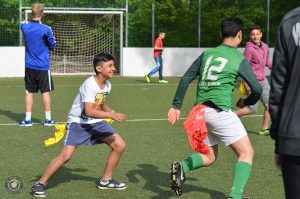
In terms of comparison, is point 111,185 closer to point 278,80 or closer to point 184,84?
point 184,84

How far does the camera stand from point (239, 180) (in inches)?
217

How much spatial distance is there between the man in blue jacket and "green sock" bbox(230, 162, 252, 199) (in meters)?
6.01

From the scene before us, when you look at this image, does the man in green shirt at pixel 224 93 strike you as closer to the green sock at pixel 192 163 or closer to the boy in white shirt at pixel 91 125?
the green sock at pixel 192 163

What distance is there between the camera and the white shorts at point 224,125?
561 centimetres

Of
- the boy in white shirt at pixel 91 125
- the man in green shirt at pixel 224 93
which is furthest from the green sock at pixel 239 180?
the boy in white shirt at pixel 91 125

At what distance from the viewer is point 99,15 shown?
2678 centimetres

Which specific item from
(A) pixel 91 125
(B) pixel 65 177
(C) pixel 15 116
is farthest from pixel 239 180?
(C) pixel 15 116

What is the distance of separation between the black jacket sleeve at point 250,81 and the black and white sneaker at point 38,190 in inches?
85.0

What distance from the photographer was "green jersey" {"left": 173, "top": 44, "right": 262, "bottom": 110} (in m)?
5.54

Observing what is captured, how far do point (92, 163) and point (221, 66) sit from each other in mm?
2815

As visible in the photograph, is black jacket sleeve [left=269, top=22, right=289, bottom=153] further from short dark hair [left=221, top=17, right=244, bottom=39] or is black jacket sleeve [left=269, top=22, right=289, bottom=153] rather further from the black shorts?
the black shorts

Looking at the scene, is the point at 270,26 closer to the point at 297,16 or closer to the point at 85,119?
the point at 85,119

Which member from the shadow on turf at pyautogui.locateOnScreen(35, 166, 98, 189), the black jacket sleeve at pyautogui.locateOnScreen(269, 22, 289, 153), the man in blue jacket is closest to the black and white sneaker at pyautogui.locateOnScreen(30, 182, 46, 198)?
the shadow on turf at pyautogui.locateOnScreen(35, 166, 98, 189)

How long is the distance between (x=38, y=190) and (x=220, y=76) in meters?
2.10
